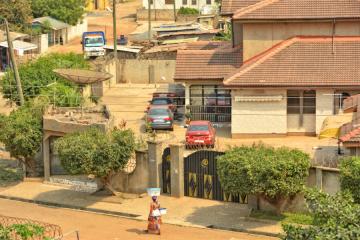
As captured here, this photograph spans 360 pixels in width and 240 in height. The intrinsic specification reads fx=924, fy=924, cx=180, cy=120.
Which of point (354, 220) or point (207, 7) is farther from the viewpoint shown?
point (207, 7)

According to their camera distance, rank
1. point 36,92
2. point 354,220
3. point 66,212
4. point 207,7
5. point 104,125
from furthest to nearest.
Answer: point 207,7 < point 36,92 < point 104,125 < point 66,212 < point 354,220

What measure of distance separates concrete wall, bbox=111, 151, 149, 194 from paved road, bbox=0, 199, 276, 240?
2731 mm

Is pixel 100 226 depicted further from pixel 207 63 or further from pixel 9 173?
pixel 207 63

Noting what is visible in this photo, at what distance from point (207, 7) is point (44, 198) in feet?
236

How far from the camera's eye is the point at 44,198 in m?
43.1

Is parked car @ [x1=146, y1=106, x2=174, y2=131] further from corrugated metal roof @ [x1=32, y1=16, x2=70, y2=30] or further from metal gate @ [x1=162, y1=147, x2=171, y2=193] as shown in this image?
corrugated metal roof @ [x1=32, y1=16, x2=70, y2=30]

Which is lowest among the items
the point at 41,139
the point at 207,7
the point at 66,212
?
the point at 66,212

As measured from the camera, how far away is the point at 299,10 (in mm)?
52438

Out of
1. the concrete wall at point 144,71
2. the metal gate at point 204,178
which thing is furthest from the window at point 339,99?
the concrete wall at point 144,71

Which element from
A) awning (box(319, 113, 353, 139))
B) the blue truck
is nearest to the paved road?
awning (box(319, 113, 353, 139))

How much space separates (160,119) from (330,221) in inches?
1244

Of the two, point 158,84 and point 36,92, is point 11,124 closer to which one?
point 36,92

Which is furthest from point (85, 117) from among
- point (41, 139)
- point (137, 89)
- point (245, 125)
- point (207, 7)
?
point (207, 7)

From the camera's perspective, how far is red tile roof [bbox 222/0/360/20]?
171 feet
